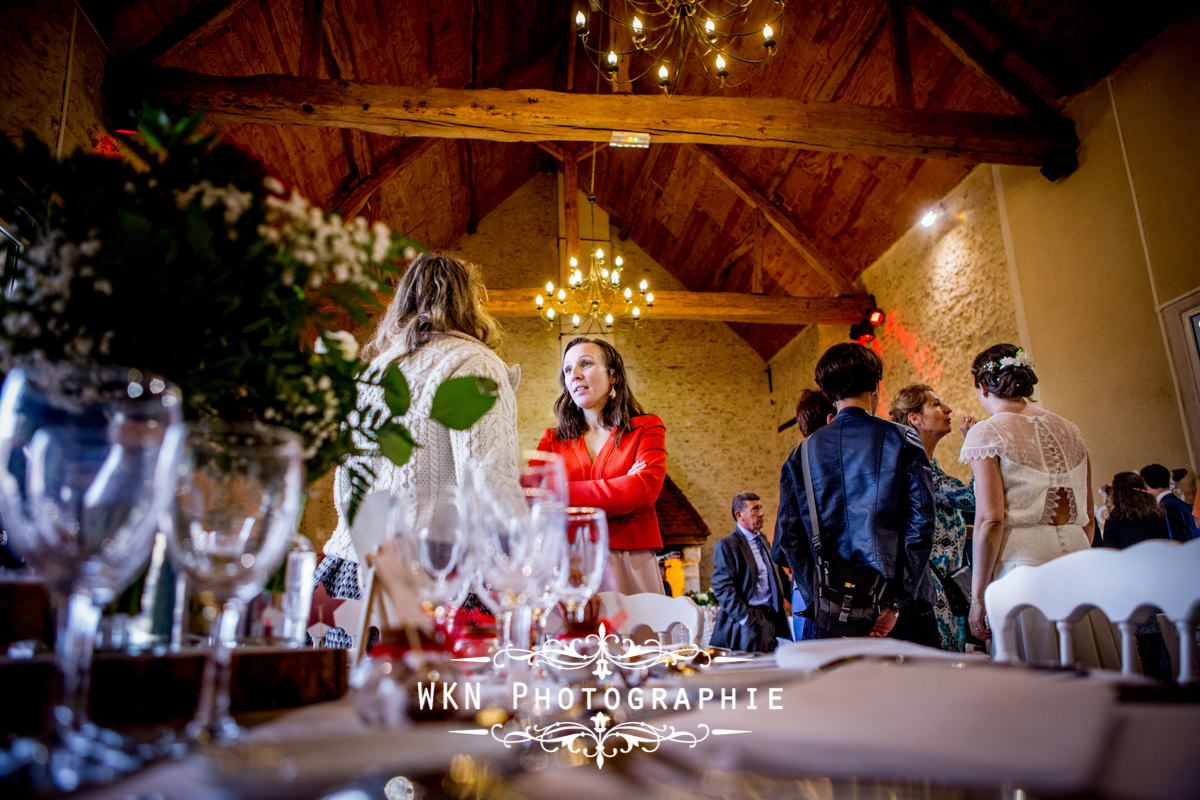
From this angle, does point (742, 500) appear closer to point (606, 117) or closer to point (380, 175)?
point (606, 117)

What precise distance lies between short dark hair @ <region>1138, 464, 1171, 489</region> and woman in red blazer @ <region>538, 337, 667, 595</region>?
3.62 m

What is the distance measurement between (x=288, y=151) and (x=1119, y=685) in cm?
740

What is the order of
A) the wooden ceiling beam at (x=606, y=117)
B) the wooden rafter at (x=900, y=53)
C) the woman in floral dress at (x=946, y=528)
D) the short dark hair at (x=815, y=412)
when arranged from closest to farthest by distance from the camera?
the woman in floral dress at (x=946, y=528), the short dark hair at (x=815, y=412), the wooden ceiling beam at (x=606, y=117), the wooden rafter at (x=900, y=53)

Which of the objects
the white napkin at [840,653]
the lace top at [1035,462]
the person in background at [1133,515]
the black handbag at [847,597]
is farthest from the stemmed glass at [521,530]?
the person in background at [1133,515]

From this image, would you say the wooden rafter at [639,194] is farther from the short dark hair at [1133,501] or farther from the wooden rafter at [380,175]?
the short dark hair at [1133,501]

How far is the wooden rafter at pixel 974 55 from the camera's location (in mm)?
5566

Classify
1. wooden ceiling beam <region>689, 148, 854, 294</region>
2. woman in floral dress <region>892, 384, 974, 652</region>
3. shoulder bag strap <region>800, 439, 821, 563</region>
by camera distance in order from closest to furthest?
shoulder bag strap <region>800, 439, 821, 563</region> → woman in floral dress <region>892, 384, 974, 652</region> → wooden ceiling beam <region>689, 148, 854, 294</region>

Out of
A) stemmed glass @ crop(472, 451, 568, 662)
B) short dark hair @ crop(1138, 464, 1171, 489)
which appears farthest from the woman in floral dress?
stemmed glass @ crop(472, 451, 568, 662)

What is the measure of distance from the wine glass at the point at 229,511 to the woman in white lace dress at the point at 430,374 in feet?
2.08

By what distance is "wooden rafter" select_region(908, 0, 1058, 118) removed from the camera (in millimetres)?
5566

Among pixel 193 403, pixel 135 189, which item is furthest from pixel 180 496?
pixel 135 189

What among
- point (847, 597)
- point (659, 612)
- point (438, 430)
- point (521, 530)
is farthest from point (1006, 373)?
point (521, 530)

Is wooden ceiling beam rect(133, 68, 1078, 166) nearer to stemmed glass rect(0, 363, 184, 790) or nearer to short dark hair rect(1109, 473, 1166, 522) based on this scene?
short dark hair rect(1109, 473, 1166, 522)

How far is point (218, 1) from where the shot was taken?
501 cm
